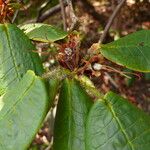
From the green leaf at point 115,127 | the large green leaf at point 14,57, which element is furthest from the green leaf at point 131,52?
the large green leaf at point 14,57

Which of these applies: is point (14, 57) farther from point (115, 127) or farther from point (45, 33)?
point (115, 127)

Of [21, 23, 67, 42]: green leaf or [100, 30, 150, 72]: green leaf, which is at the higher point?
[21, 23, 67, 42]: green leaf

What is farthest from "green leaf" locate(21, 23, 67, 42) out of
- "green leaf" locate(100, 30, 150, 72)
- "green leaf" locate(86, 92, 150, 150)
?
"green leaf" locate(86, 92, 150, 150)

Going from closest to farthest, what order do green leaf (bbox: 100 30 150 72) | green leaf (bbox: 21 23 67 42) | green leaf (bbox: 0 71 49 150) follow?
green leaf (bbox: 0 71 49 150), green leaf (bbox: 100 30 150 72), green leaf (bbox: 21 23 67 42)

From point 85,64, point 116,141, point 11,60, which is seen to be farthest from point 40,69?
point 116,141

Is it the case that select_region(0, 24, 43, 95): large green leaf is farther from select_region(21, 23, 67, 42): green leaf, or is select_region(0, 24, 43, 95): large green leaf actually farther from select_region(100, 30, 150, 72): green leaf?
select_region(100, 30, 150, 72): green leaf

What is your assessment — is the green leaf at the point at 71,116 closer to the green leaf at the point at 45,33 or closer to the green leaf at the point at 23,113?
the green leaf at the point at 23,113

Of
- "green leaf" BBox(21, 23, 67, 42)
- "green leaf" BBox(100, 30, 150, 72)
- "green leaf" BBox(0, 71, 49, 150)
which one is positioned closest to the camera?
"green leaf" BBox(0, 71, 49, 150)
